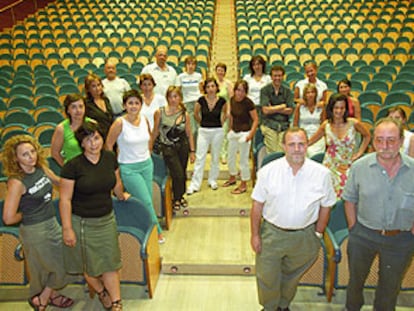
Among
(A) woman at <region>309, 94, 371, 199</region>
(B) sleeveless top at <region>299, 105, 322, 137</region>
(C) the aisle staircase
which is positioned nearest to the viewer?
(A) woman at <region>309, 94, 371, 199</region>

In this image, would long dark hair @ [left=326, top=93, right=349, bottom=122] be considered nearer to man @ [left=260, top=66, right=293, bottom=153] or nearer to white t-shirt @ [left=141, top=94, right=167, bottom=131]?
man @ [left=260, top=66, right=293, bottom=153]

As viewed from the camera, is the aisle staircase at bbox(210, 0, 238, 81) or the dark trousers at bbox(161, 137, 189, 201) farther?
the aisle staircase at bbox(210, 0, 238, 81)

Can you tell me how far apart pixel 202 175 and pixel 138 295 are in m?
1.61

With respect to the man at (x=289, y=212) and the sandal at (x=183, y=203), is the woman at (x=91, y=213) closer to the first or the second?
the man at (x=289, y=212)

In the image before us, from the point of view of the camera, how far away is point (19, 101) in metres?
5.76

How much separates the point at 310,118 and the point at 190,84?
154 centimetres

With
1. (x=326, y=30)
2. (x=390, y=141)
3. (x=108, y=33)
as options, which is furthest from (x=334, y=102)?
(x=108, y=33)

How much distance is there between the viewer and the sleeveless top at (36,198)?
8.45ft

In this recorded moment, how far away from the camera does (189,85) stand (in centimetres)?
496

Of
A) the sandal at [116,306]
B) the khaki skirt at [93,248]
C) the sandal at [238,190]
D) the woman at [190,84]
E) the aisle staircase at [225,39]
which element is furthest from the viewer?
the aisle staircase at [225,39]

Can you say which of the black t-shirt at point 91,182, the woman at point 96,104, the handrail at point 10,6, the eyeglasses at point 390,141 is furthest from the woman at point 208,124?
the handrail at point 10,6

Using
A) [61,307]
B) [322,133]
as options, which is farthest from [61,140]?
[322,133]

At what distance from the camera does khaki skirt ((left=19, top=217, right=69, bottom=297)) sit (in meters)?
2.67

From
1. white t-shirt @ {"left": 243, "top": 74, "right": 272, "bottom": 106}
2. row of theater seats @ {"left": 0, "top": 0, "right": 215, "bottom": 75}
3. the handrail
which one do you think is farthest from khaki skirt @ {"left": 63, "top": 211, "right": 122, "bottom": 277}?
the handrail
